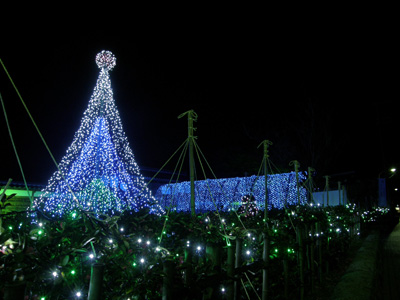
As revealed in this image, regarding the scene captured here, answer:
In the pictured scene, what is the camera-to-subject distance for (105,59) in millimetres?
11234

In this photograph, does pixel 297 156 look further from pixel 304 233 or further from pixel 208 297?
pixel 208 297

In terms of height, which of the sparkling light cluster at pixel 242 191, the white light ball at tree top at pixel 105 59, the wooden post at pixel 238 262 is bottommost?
the wooden post at pixel 238 262

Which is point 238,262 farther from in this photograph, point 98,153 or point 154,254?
point 98,153

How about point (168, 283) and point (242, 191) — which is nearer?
point (168, 283)

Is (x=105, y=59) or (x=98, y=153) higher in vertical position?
(x=105, y=59)

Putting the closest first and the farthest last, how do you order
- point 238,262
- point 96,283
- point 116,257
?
point 96,283
point 116,257
point 238,262

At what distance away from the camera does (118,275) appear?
6.18 feet

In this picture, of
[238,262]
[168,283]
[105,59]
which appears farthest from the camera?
[105,59]

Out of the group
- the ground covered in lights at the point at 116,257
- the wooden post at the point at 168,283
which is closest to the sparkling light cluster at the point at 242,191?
the ground covered in lights at the point at 116,257

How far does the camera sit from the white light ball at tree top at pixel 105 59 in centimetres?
1120

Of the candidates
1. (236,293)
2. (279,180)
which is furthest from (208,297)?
(279,180)

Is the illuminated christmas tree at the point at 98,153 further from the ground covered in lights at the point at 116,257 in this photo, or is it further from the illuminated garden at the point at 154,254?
the ground covered in lights at the point at 116,257

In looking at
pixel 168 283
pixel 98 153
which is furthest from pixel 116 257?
pixel 98 153

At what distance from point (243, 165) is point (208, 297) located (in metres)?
20.5
